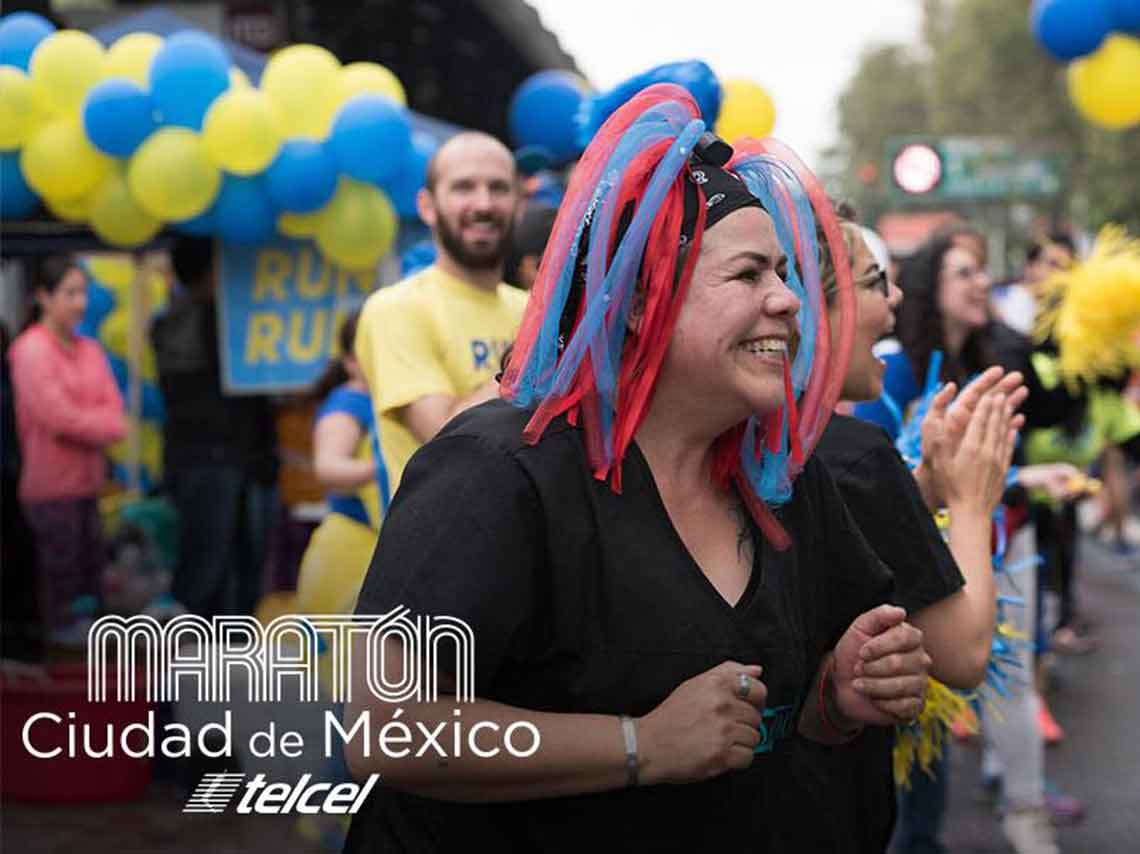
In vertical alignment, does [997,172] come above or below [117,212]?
above

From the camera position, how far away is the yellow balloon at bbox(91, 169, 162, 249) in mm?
6258

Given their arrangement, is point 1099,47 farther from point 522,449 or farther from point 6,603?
point 522,449

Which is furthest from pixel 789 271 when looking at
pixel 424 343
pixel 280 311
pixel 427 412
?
pixel 280 311

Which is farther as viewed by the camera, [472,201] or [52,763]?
[52,763]

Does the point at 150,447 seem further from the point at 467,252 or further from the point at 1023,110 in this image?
the point at 1023,110

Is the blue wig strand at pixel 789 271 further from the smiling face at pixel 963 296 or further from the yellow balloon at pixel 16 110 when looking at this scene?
the yellow balloon at pixel 16 110

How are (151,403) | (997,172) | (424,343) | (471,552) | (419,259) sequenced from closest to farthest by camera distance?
(471,552), (424,343), (419,259), (151,403), (997,172)

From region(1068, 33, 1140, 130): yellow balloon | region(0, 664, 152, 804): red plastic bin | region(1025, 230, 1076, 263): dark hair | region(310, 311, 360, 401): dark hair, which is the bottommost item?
region(0, 664, 152, 804): red plastic bin

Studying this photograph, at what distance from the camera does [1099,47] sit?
8.41 meters

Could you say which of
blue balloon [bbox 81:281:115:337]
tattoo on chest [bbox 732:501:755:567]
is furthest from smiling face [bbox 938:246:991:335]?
blue balloon [bbox 81:281:115:337]

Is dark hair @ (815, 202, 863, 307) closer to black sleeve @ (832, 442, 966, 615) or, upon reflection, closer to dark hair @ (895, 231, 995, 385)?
black sleeve @ (832, 442, 966, 615)

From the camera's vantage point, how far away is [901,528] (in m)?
2.50

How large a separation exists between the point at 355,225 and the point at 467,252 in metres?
2.41

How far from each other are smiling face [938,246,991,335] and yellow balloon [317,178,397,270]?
8.10 feet
